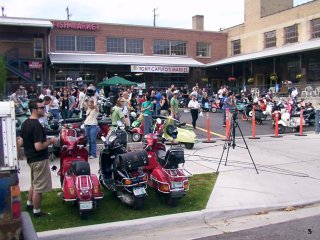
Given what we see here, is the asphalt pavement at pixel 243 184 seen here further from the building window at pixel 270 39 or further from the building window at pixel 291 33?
the building window at pixel 270 39

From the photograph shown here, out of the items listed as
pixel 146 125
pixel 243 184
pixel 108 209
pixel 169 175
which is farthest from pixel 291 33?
pixel 108 209

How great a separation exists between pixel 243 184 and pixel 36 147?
4.29 metres

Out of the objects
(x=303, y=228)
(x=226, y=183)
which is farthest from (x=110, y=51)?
(x=303, y=228)

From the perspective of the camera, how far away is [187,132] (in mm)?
12258

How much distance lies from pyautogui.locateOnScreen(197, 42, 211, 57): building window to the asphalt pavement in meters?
27.0

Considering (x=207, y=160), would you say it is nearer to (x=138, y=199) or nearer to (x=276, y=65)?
(x=138, y=199)

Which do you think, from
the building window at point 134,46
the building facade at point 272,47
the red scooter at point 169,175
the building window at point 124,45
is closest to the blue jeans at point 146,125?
the red scooter at point 169,175

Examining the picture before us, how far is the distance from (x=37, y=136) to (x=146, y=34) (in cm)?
3139

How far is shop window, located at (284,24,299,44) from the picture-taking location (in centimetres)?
3297

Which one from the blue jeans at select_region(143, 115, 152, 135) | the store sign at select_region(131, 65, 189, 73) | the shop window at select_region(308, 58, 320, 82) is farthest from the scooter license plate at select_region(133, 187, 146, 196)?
the shop window at select_region(308, 58, 320, 82)

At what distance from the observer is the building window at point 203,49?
128ft

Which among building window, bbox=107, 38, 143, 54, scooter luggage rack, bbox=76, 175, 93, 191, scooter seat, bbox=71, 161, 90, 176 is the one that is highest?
building window, bbox=107, 38, 143, 54

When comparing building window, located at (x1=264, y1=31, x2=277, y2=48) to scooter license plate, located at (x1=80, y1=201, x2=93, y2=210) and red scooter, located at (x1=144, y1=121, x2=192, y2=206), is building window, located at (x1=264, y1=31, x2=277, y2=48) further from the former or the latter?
scooter license plate, located at (x1=80, y1=201, x2=93, y2=210)

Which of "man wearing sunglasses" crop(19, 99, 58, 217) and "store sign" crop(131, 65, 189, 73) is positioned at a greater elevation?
"store sign" crop(131, 65, 189, 73)
